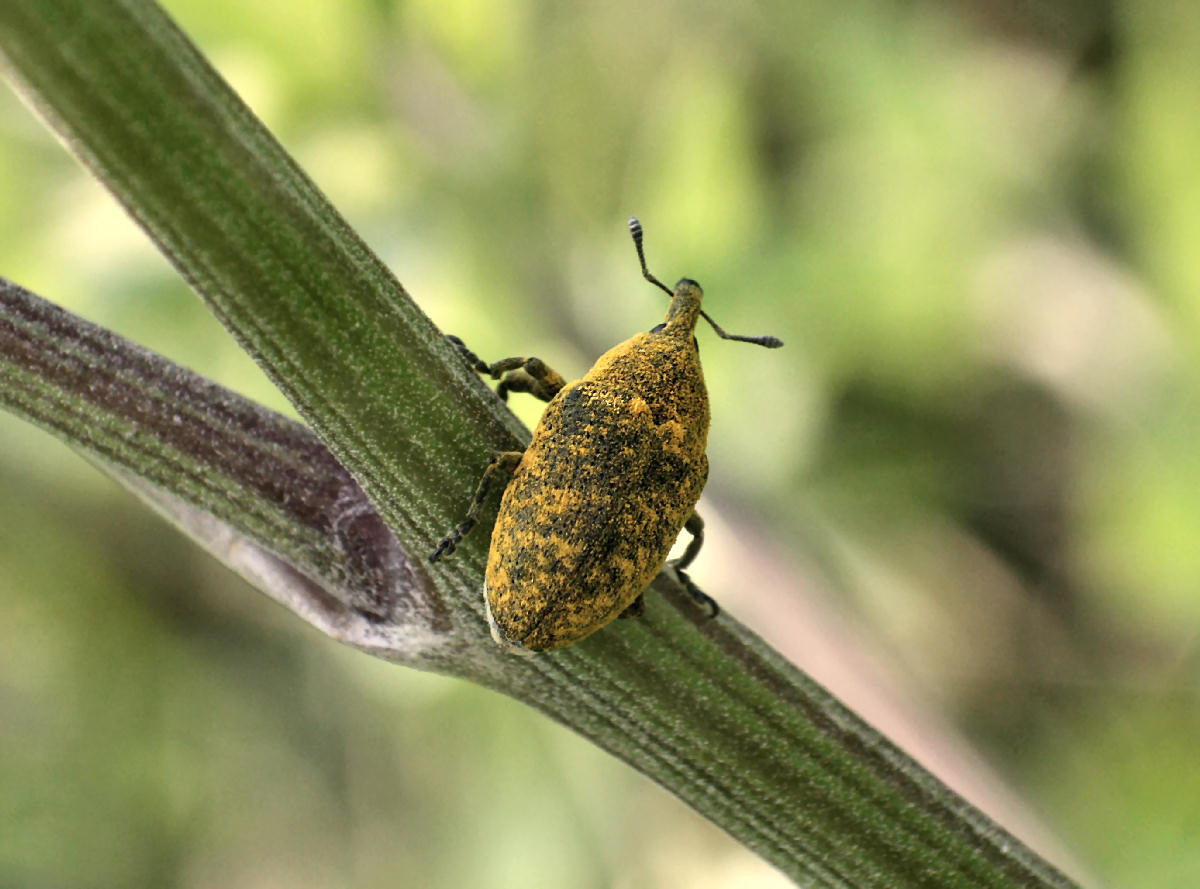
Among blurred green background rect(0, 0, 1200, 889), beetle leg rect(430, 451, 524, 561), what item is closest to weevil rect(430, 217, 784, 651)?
beetle leg rect(430, 451, 524, 561)

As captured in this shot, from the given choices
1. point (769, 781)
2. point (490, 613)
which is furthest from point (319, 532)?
point (769, 781)

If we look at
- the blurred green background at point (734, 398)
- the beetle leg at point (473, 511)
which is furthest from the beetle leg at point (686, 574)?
the blurred green background at point (734, 398)

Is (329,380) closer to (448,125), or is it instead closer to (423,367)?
(423,367)

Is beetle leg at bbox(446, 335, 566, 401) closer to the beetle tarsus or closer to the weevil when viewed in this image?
the weevil

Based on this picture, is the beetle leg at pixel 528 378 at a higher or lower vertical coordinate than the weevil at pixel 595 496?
higher

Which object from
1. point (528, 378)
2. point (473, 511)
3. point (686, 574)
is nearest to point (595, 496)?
point (686, 574)

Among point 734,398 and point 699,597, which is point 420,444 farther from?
point 734,398

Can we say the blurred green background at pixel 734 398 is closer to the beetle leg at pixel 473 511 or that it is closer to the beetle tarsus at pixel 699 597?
the beetle tarsus at pixel 699 597

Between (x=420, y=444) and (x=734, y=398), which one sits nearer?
(x=420, y=444)
